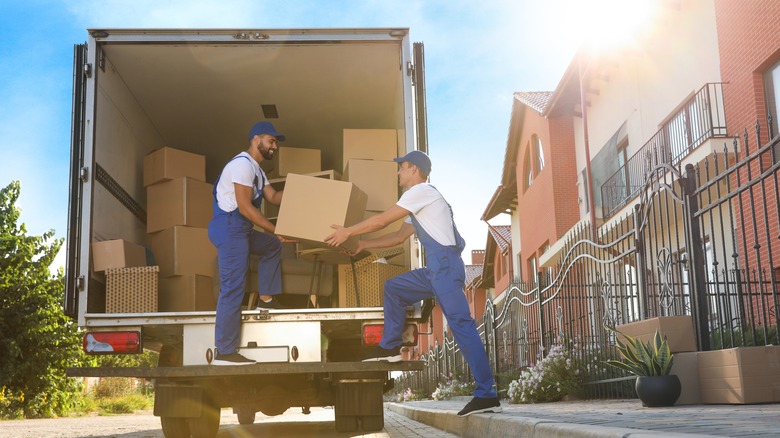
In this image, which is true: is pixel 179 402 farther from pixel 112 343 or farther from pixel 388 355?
pixel 388 355

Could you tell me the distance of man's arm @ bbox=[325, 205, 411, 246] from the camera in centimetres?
647

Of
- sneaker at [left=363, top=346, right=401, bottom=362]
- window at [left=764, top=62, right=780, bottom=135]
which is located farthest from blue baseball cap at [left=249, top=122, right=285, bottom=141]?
window at [left=764, top=62, right=780, bottom=135]

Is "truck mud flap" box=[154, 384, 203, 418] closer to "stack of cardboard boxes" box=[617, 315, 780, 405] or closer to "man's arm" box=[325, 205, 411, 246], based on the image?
"man's arm" box=[325, 205, 411, 246]

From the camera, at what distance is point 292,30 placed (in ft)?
25.3

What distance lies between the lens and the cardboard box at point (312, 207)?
7.02 meters

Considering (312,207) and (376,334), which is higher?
(312,207)

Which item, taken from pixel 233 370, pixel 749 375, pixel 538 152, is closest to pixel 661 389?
pixel 749 375

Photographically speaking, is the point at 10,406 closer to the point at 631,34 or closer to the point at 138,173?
the point at 138,173

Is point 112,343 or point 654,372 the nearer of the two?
point 654,372

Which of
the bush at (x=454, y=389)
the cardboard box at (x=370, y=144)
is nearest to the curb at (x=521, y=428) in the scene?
the cardboard box at (x=370, y=144)

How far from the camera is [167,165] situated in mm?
8688

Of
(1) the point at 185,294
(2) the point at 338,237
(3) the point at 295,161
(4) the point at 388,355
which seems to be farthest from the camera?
(3) the point at 295,161

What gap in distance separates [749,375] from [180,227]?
16.6 feet

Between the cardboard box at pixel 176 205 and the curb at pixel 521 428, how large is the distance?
119 inches
